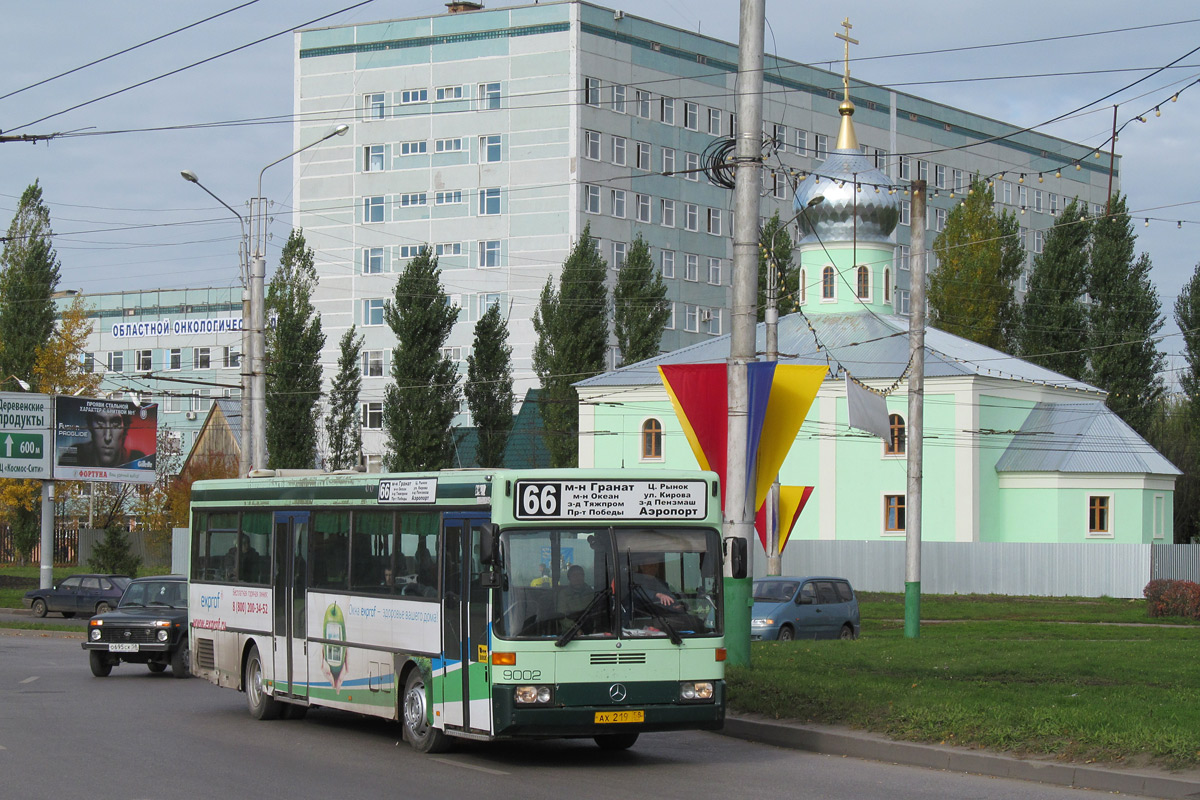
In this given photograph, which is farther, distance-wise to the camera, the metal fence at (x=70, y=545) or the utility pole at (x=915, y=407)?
the metal fence at (x=70, y=545)

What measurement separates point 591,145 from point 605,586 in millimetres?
66054

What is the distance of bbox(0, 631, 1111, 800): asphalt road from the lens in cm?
1176

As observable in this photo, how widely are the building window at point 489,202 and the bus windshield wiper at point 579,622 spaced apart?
67.4 metres

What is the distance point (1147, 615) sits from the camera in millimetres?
39031

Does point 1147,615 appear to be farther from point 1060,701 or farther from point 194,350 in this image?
point 194,350

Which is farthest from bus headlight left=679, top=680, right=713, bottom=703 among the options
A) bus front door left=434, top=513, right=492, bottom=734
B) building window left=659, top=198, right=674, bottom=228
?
building window left=659, top=198, right=674, bottom=228

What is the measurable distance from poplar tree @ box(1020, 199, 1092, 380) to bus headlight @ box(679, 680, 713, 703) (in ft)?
176

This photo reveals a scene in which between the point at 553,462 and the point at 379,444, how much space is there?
23.6 m

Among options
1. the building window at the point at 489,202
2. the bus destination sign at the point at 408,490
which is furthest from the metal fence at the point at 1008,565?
the bus destination sign at the point at 408,490

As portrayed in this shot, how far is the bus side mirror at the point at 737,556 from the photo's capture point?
48.0 ft

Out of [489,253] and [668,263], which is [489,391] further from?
[668,263]

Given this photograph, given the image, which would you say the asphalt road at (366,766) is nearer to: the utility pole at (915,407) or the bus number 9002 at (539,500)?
the bus number 9002 at (539,500)

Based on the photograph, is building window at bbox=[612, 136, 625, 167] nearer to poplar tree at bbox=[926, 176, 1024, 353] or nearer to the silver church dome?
poplar tree at bbox=[926, 176, 1024, 353]

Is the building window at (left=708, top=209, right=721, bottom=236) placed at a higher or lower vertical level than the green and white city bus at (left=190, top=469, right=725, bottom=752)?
higher
